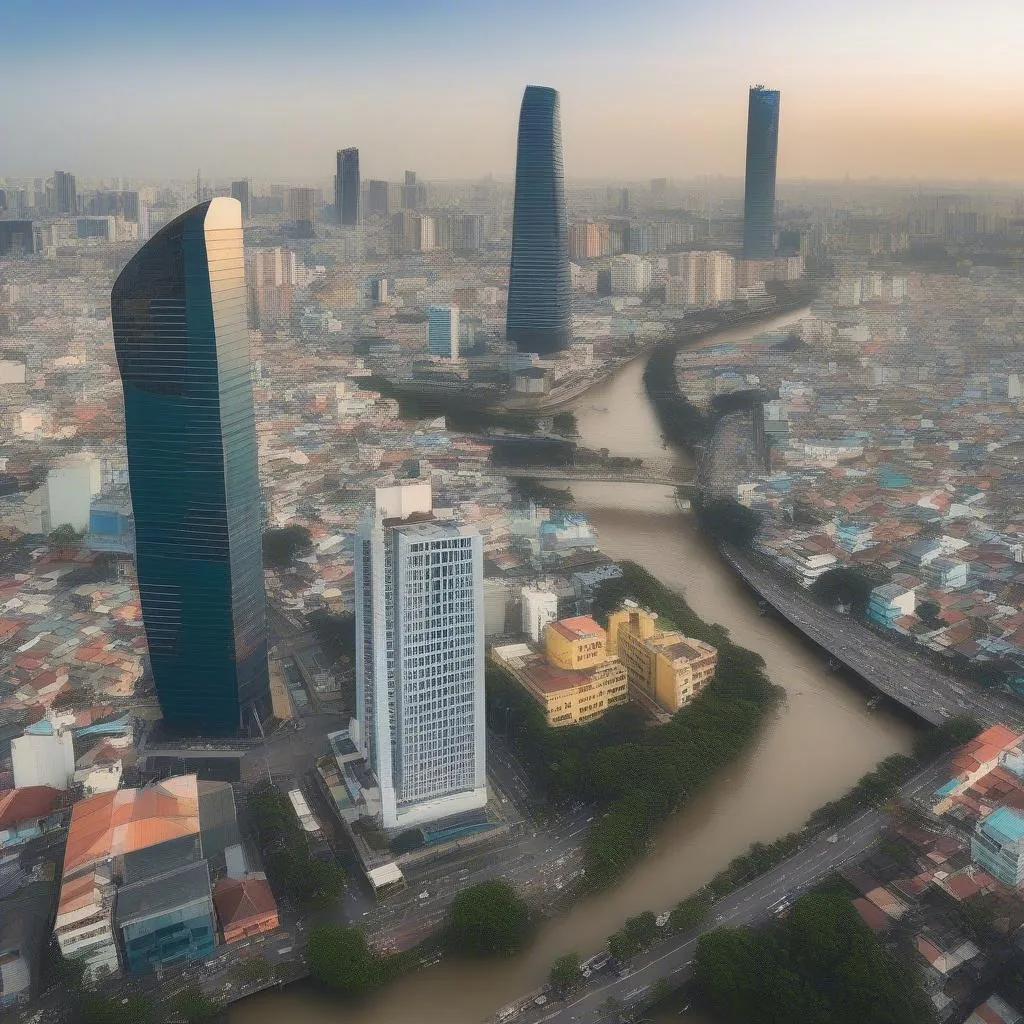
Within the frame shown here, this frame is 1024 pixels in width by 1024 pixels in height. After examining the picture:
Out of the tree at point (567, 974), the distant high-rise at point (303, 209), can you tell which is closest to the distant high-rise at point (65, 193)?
the distant high-rise at point (303, 209)

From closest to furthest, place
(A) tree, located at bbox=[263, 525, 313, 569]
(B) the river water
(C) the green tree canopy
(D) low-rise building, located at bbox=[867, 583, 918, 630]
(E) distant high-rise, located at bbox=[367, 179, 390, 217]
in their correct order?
(C) the green tree canopy, (B) the river water, (D) low-rise building, located at bbox=[867, 583, 918, 630], (A) tree, located at bbox=[263, 525, 313, 569], (E) distant high-rise, located at bbox=[367, 179, 390, 217]

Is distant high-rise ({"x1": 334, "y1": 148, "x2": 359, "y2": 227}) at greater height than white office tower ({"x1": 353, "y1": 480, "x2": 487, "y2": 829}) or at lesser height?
greater

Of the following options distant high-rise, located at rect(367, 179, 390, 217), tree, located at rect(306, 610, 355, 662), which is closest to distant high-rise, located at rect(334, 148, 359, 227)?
distant high-rise, located at rect(367, 179, 390, 217)

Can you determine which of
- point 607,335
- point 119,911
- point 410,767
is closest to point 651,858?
point 410,767

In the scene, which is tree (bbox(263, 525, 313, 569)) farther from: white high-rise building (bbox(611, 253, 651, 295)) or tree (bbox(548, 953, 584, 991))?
white high-rise building (bbox(611, 253, 651, 295))

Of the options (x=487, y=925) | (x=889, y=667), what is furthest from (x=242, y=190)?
(x=487, y=925)

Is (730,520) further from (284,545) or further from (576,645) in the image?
(284,545)
